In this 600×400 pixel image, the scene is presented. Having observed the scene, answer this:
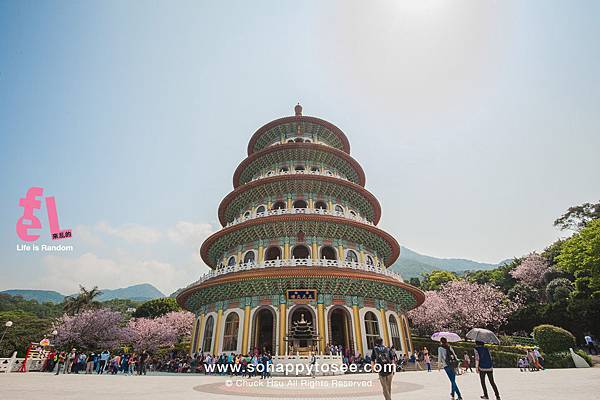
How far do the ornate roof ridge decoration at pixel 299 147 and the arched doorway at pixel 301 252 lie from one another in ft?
30.4

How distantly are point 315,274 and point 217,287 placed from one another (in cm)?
705

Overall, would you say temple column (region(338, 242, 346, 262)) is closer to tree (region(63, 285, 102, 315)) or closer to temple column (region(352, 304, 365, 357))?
temple column (region(352, 304, 365, 357))

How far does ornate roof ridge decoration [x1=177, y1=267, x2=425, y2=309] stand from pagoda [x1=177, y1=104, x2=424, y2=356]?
0.21 feet

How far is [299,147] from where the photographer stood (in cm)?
2978

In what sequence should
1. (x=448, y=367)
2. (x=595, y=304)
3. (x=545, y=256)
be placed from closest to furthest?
(x=448, y=367)
(x=595, y=304)
(x=545, y=256)

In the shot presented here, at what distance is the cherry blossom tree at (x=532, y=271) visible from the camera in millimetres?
49250

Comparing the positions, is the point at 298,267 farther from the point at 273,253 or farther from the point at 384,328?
the point at 384,328

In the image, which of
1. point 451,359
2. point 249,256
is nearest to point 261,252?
point 249,256

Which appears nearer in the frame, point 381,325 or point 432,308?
point 381,325

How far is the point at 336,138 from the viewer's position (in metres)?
34.9

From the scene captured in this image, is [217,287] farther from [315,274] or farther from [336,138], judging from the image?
[336,138]

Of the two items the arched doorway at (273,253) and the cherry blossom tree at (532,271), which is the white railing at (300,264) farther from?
A: the cherry blossom tree at (532,271)

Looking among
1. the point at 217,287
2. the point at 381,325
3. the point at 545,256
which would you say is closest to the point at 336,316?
the point at 381,325

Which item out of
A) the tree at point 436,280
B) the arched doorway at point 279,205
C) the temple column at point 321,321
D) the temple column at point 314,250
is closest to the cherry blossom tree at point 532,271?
the tree at point 436,280
